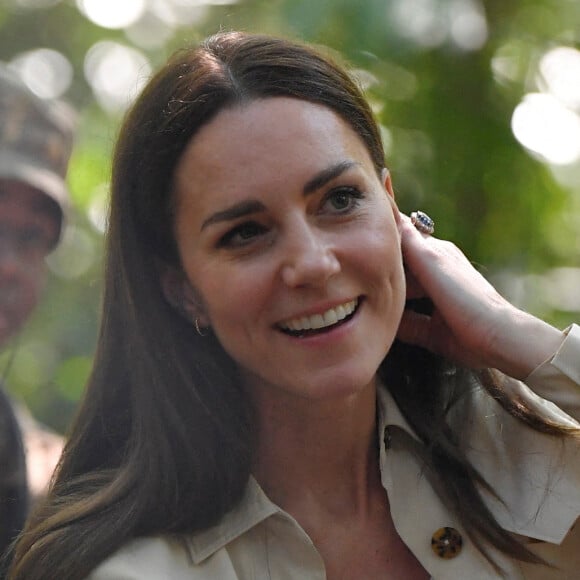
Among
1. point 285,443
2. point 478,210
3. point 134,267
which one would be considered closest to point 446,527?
point 285,443

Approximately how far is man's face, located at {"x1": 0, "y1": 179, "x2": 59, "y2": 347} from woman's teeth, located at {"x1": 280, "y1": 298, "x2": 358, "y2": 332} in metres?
0.83

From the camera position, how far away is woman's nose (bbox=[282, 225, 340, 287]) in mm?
2119

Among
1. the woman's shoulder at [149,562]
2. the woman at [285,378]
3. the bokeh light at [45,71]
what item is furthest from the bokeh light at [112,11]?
the woman's shoulder at [149,562]

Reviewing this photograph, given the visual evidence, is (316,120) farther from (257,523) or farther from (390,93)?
(390,93)

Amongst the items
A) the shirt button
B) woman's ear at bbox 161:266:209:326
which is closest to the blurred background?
woman's ear at bbox 161:266:209:326

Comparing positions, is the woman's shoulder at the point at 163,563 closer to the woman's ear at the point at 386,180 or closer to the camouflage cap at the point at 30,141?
the woman's ear at the point at 386,180

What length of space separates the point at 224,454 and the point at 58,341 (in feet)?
2.68

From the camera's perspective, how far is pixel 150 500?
222 cm

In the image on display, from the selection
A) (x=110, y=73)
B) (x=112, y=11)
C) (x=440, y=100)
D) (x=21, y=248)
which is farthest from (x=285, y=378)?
(x=440, y=100)

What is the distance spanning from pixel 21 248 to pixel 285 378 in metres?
0.84

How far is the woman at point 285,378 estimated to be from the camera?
2191mm

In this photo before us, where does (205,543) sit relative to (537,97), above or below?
below

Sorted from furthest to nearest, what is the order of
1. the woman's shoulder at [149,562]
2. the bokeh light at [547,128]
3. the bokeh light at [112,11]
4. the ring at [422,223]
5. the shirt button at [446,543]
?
1. the bokeh light at [547,128]
2. the bokeh light at [112,11]
3. the ring at [422,223]
4. the shirt button at [446,543]
5. the woman's shoulder at [149,562]

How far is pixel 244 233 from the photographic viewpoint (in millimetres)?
2221
